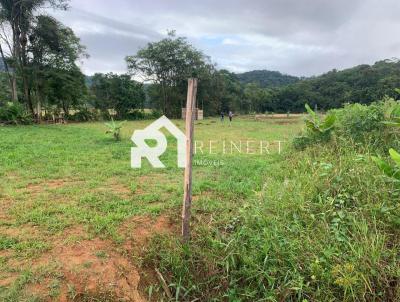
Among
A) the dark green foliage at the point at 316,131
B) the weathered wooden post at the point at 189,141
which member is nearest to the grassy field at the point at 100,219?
the weathered wooden post at the point at 189,141

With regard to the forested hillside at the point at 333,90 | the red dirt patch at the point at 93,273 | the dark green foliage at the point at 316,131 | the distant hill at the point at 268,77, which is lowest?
the red dirt patch at the point at 93,273

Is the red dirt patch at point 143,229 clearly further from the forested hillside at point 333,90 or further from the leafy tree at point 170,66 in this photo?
the forested hillside at point 333,90

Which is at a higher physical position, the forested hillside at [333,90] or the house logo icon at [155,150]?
the forested hillside at [333,90]

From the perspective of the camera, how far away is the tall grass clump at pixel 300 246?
7.59 ft

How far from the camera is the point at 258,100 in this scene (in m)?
40.1

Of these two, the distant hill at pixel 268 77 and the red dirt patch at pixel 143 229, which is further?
the distant hill at pixel 268 77

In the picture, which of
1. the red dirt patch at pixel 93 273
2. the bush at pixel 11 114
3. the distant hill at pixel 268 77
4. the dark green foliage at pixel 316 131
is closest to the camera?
the red dirt patch at pixel 93 273

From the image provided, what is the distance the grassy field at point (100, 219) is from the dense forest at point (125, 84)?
12.1 meters

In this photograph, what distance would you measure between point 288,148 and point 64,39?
53.4 feet

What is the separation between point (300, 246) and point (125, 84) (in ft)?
81.9

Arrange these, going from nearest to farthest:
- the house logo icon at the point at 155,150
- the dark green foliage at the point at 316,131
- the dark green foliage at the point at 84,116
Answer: the dark green foliage at the point at 316,131
the house logo icon at the point at 155,150
the dark green foliage at the point at 84,116

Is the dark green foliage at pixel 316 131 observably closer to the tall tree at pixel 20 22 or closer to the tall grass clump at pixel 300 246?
the tall grass clump at pixel 300 246

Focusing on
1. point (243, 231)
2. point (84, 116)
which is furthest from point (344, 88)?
point (243, 231)

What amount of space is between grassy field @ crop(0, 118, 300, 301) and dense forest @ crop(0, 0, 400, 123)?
474 inches
